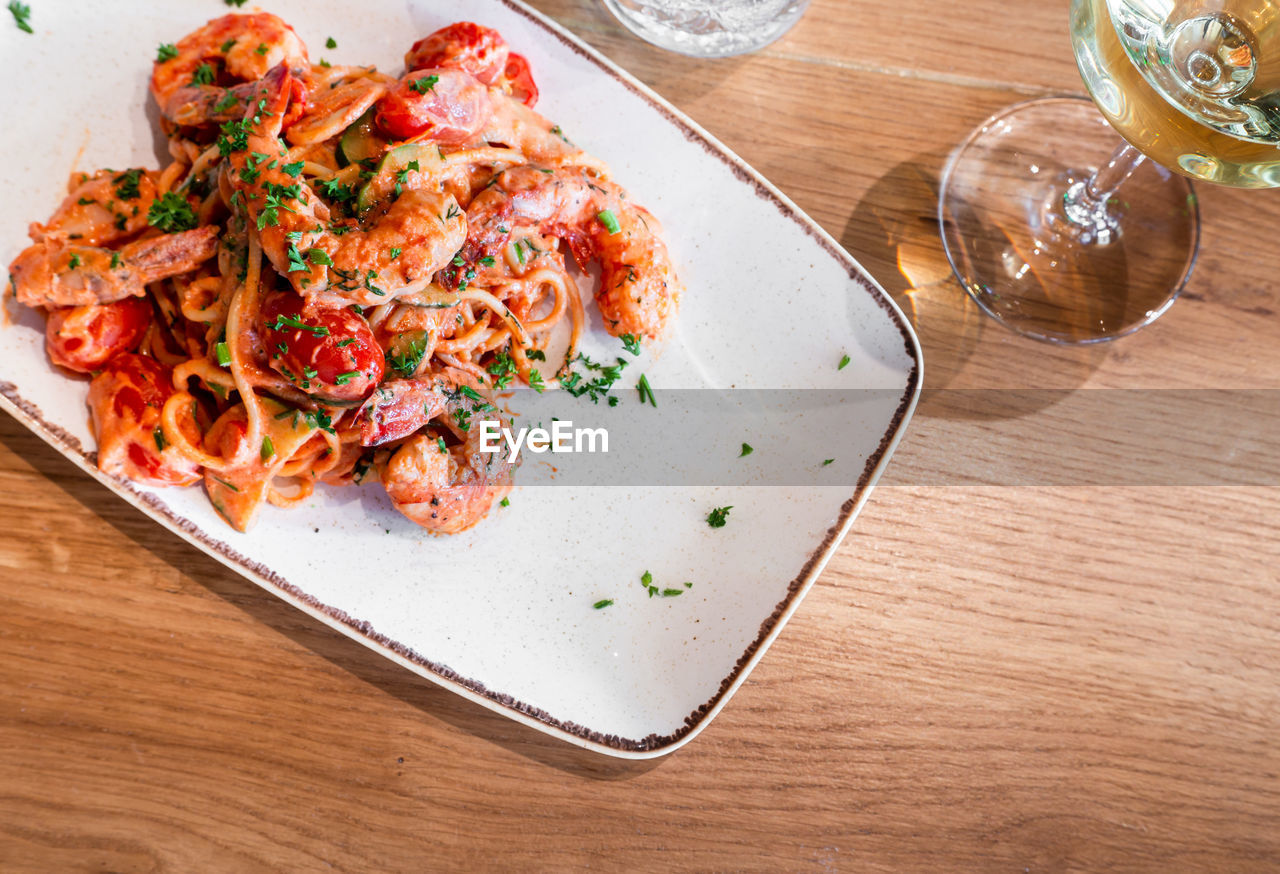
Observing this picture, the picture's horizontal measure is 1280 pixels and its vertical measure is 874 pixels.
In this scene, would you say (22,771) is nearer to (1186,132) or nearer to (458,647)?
(458,647)

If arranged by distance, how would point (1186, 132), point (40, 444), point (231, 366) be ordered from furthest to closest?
1. point (40, 444)
2. point (231, 366)
3. point (1186, 132)

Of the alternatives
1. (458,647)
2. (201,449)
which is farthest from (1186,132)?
(201,449)

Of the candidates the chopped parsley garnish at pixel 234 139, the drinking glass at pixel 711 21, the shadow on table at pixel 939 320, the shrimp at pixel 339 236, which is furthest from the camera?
the shadow on table at pixel 939 320

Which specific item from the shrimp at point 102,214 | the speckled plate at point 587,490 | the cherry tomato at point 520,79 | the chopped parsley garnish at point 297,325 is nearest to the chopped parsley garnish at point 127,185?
the shrimp at point 102,214

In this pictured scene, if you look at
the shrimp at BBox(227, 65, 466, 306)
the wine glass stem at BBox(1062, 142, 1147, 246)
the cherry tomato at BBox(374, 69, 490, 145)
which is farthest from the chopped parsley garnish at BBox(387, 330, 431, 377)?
the wine glass stem at BBox(1062, 142, 1147, 246)

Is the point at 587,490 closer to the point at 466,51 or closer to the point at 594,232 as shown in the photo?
the point at 594,232

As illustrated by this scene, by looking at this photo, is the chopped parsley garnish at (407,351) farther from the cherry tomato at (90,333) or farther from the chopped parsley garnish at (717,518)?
the chopped parsley garnish at (717,518)
